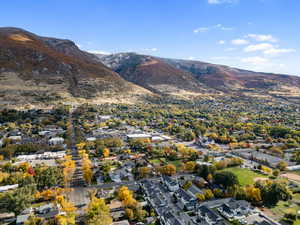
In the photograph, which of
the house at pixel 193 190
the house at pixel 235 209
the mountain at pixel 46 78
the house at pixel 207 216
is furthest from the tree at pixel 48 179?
the mountain at pixel 46 78

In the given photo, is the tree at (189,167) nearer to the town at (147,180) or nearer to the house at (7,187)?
the town at (147,180)

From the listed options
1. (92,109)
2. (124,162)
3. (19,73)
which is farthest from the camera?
(19,73)

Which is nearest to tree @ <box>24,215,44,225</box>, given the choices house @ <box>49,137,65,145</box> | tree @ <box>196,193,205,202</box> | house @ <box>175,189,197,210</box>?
house @ <box>175,189,197,210</box>

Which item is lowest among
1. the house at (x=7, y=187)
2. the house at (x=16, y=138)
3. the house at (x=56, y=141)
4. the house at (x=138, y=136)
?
the house at (x=16, y=138)

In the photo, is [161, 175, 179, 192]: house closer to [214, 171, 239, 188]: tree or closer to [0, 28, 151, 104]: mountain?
[214, 171, 239, 188]: tree

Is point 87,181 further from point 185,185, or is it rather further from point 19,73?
point 19,73

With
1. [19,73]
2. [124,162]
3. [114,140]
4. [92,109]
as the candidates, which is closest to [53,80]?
[19,73]

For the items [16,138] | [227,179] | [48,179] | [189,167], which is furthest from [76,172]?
[16,138]
